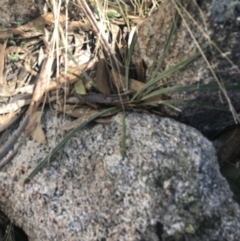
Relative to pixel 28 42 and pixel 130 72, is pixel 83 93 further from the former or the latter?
pixel 28 42

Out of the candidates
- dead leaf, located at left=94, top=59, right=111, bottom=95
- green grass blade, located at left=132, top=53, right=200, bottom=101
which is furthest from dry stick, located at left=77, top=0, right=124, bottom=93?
green grass blade, located at left=132, top=53, right=200, bottom=101

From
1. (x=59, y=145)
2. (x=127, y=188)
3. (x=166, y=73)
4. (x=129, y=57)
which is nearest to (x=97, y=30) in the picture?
(x=129, y=57)

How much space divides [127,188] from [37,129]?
0.42 m

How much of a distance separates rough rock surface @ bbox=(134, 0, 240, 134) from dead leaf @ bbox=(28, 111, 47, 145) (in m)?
0.39

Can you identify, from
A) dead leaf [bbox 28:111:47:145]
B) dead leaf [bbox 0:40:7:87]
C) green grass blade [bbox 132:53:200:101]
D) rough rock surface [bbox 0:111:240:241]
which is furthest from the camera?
dead leaf [bbox 0:40:7:87]

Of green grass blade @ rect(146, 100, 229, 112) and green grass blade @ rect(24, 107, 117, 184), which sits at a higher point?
green grass blade @ rect(24, 107, 117, 184)

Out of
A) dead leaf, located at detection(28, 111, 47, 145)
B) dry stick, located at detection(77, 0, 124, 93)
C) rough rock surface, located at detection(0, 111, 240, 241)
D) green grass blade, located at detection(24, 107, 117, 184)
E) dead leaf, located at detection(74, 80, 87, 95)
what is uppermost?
dry stick, located at detection(77, 0, 124, 93)

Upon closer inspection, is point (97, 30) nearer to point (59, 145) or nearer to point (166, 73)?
point (166, 73)

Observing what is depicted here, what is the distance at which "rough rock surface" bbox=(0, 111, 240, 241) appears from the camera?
5.05 feet

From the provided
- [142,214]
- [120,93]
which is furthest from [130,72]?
[142,214]

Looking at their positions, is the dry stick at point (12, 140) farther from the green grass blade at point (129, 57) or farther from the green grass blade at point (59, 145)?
the green grass blade at point (129, 57)

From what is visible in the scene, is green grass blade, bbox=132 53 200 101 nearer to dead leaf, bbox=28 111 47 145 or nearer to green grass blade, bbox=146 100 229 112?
green grass blade, bbox=146 100 229 112

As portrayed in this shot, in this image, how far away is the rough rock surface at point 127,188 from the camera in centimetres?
154

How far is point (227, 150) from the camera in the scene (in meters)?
1.90
